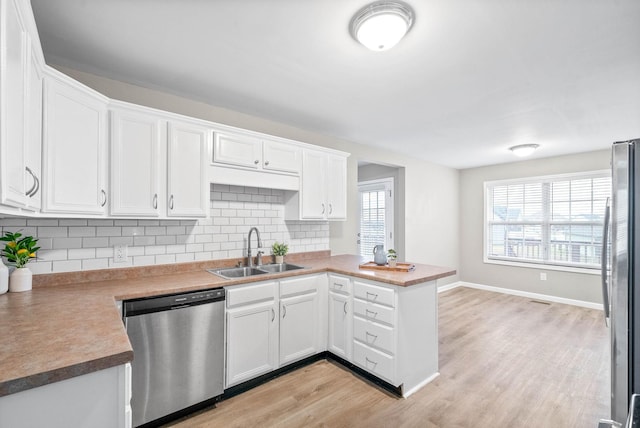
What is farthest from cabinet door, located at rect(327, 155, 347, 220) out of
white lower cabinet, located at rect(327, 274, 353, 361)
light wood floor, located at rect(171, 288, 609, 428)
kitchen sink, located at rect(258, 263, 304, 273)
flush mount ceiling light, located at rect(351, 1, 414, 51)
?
flush mount ceiling light, located at rect(351, 1, 414, 51)

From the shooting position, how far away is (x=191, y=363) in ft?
6.66

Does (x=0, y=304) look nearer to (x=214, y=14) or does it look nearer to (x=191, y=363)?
(x=191, y=363)

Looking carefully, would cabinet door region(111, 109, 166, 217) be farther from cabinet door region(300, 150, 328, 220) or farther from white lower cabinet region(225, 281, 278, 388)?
cabinet door region(300, 150, 328, 220)

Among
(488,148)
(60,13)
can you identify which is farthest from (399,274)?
(488,148)

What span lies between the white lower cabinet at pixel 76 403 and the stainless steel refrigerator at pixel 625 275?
225 cm

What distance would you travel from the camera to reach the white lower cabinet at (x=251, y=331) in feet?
7.34

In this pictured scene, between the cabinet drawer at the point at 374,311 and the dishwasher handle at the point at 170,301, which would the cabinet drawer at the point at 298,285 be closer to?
A: the cabinet drawer at the point at 374,311

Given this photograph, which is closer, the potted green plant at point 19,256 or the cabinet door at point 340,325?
the potted green plant at point 19,256

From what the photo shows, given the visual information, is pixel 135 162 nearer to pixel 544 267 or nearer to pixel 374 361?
pixel 374 361

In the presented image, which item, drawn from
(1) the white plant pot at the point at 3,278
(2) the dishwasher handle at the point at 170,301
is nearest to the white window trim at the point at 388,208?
(2) the dishwasher handle at the point at 170,301

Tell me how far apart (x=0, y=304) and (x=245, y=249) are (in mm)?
1708

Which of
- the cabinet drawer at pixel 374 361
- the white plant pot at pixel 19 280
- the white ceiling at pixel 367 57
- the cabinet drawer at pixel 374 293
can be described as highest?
the white ceiling at pixel 367 57

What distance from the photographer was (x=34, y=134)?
1502 millimetres

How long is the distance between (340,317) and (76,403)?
2.05m
